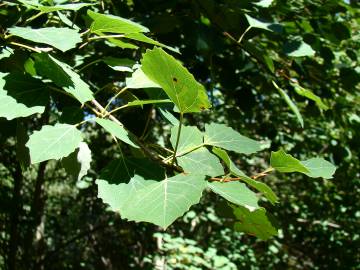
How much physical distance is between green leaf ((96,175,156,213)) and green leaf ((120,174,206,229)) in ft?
0.08

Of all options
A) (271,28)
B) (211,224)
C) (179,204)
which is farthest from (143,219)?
(211,224)

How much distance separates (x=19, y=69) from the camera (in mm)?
1096

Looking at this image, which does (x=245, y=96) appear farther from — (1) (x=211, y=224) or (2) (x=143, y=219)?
(1) (x=211, y=224)

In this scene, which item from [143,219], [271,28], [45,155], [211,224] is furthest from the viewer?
[211,224]

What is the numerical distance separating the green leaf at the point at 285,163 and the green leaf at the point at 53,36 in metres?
0.49

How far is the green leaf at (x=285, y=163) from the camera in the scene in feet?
2.81

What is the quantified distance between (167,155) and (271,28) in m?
0.88

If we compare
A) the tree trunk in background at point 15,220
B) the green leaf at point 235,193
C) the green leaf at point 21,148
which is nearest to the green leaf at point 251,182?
the green leaf at point 235,193

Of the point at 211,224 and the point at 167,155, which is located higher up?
the point at 167,155

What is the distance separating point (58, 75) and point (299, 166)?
1.80 feet

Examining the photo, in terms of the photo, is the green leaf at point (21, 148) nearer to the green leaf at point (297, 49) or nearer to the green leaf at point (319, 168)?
the green leaf at point (319, 168)

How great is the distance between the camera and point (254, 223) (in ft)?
3.17

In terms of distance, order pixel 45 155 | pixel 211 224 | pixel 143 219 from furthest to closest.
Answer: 1. pixel 211 224
2. pixel 45 155
3. pixel 143 219

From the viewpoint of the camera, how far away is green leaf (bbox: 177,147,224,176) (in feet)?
2.97
